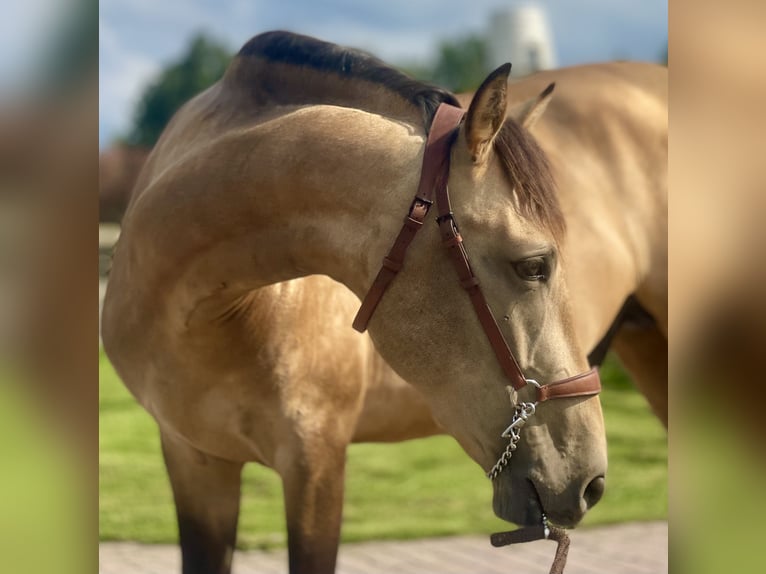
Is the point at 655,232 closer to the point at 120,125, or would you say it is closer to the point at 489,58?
the point at 489,58

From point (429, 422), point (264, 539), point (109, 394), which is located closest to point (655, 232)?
point (429, 422)

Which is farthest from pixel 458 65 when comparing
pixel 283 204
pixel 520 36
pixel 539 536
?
pixel 539 536

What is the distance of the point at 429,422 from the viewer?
2.71 metres

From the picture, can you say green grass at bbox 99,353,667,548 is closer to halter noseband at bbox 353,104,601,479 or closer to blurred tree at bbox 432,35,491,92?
blurred tree at bbox 432,35,491,92

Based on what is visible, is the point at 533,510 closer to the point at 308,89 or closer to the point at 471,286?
the point at 471,286

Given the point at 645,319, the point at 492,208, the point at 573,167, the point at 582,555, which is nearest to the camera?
the point at 492,208

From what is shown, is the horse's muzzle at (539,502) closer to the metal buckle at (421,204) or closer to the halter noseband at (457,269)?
the halter noseband at (457,269)

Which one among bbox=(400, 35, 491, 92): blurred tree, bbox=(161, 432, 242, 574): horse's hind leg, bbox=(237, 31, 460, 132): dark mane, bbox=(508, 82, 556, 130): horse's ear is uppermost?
bbox=(237, 31, 460, 132): dark mane

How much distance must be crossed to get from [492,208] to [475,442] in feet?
1.51

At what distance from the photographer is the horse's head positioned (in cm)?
160

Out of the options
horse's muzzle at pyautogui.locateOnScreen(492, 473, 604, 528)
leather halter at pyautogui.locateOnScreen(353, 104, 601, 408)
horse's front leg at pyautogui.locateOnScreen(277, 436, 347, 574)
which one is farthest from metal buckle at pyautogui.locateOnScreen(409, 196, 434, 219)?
horse's front leg at pyautogui.locateOnScreen(277, 436, 347, 574)

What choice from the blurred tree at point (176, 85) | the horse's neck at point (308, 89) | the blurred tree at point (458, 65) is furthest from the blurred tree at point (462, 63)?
the horse's neck at point (308, 89)

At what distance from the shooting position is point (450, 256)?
1.61 m

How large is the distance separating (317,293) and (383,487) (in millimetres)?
2725
